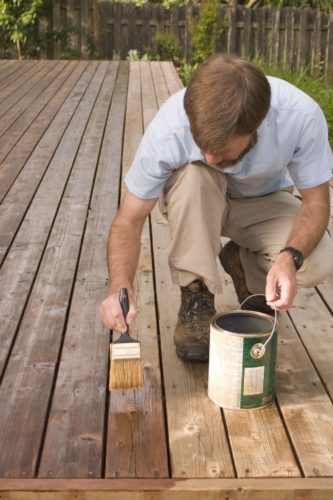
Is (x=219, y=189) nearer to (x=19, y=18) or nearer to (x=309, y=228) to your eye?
(x=309, y=228)

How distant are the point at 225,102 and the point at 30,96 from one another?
5637 millimetres

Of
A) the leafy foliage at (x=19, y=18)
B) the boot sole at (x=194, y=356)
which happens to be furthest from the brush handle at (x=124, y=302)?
the leafy foliage at (x=19, y=18)

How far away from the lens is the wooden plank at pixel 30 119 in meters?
5.33

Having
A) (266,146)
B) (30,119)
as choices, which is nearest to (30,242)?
(266,146)

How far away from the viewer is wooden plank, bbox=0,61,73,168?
533cm

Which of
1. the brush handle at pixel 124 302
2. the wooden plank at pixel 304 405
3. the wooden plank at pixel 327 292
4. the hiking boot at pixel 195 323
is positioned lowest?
the wooden plank at pixel 327 292

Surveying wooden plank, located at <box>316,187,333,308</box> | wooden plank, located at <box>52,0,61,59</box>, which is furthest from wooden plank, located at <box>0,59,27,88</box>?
wooden plank, located at <box>316,187,333,308</box>

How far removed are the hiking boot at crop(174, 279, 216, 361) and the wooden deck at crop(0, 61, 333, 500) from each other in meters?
0.04

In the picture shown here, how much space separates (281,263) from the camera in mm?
2209

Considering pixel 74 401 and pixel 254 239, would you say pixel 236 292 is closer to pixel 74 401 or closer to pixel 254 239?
pixel 254 239

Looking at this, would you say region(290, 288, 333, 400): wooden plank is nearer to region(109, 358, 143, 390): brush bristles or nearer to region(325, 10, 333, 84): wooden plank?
region(109, 358, 143, 390): brush bristles

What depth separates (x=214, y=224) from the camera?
2.38 meters

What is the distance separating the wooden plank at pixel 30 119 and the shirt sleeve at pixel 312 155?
7.39 ft

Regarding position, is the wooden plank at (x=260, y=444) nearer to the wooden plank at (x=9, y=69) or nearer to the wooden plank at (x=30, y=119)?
the wooden plank at (x=30, y=119)
